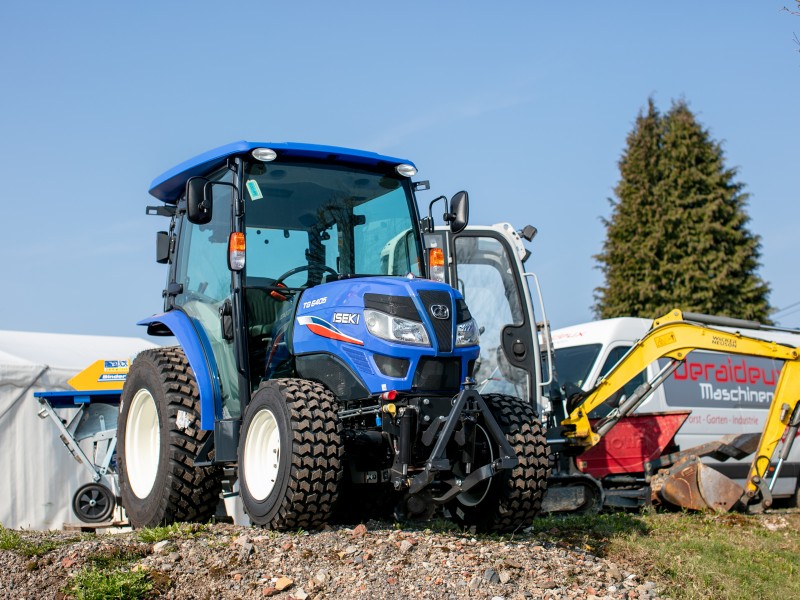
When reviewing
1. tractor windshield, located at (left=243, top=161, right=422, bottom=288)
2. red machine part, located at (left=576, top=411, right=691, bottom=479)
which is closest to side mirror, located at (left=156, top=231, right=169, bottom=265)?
tractor windshield, located at (left=243, top=161, right=422, bottom=288)

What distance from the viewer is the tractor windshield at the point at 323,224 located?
7.06 meters

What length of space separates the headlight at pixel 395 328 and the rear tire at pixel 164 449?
160 centimetres

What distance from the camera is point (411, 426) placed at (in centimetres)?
605

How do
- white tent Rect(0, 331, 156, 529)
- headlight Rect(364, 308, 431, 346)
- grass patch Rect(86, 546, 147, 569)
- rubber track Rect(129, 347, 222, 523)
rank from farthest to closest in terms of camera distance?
white tent Rect(0, 331, 156, 529) < rubber track Rect(129, 347, 222, 523) < headlight Rect(364, 308, 431, 346) < grass patch Rect(86, 546, 147, 569)

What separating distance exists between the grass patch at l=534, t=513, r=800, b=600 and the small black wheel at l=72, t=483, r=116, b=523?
5.12 meters

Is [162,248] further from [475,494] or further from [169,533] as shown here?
[475,494]

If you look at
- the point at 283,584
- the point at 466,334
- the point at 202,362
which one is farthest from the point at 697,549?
the point at 202,362

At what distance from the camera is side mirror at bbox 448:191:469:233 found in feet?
24.2

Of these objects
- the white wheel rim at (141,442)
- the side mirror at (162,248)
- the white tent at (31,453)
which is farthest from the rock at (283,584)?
the white tent at (31,453)

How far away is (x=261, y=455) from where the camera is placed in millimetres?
6414

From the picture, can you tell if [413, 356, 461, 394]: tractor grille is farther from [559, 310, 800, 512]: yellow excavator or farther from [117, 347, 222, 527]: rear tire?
[559, 310, 800, 512]: yellow excavator

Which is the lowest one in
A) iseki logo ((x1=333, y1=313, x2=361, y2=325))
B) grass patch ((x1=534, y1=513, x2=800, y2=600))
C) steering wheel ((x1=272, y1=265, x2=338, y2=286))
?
grass patch ((x1=534, y1=513, x2=800, y2=600))

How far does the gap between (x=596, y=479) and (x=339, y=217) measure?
5.17 meters

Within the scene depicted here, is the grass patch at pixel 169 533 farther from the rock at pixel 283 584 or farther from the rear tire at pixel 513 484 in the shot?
the rear tire at pixel 513 484
